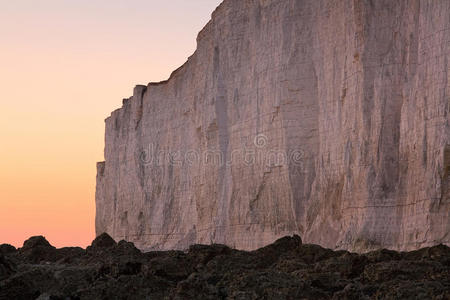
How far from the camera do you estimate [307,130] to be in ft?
91.7

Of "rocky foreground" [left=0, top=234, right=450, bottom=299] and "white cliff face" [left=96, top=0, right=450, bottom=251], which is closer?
"rocky foreground" [left=0, top=234, right=450, bottom=299]

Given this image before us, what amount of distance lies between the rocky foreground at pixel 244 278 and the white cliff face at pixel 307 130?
16.0 feet

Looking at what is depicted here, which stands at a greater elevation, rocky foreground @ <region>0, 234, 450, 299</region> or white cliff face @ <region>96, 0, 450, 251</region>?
white cliff face @ <region>96, 0, 450, 251</region>

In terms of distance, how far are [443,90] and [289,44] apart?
8758 mm

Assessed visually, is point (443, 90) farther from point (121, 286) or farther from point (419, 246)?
point (121, 286)

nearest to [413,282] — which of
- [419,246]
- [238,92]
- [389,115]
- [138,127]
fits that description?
[419,246]

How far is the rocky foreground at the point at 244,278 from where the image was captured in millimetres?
11625

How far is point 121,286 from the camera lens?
12766 mm

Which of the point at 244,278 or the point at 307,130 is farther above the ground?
the point at 307,130

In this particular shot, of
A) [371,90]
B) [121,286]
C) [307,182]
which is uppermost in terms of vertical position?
[371,90]

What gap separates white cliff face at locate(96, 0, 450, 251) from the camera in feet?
71.7

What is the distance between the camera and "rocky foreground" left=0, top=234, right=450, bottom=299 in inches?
458

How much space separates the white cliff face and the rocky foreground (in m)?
4.87

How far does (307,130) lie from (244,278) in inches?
619
